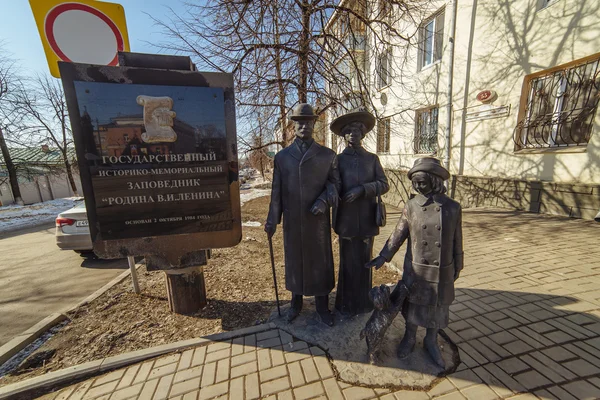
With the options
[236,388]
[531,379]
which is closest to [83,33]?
[236,388]

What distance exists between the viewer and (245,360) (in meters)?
2.20

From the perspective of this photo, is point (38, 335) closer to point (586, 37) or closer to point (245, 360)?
point (245, 360)

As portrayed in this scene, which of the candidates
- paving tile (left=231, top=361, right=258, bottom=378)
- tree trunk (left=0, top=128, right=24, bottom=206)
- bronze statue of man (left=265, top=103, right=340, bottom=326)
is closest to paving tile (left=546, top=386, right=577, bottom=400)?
bronze statue of man (left=265, top=103, right=340, bottom=326)

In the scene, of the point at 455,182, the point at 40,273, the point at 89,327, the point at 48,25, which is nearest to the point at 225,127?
the point at 48,25

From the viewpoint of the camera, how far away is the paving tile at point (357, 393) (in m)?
1.80

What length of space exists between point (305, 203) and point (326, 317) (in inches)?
49.4

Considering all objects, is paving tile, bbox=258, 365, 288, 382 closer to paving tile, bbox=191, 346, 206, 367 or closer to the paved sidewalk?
the paved sidewalk

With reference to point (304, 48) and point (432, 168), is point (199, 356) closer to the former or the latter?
point (432, 168)

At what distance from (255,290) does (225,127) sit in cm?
241

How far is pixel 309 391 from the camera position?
187 centimetres

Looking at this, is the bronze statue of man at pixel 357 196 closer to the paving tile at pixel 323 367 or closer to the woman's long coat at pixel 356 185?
the woman's long coat at pixel 356 185

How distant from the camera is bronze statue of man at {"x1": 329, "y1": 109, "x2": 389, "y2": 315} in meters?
2.34

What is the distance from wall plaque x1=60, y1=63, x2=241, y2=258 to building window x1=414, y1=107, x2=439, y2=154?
8.78 m

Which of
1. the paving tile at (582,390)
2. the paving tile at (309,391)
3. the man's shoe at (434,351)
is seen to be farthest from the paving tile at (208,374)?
the paving tile at (582,390)
